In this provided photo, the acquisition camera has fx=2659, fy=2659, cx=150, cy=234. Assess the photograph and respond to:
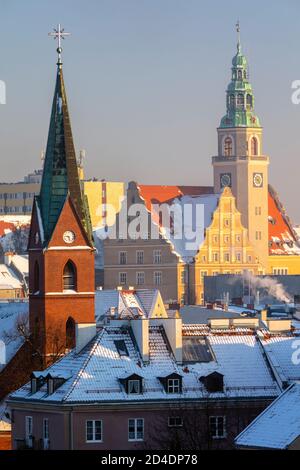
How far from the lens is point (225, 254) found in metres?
184

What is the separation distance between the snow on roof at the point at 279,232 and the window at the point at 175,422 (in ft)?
411

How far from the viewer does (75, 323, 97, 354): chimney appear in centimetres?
7038

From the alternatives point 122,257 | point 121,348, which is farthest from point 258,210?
point 121,348

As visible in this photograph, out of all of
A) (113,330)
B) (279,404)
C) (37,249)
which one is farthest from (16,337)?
(279,404)

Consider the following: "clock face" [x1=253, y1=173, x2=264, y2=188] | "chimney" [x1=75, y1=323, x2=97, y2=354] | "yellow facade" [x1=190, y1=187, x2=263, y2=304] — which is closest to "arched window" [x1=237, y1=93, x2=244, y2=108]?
"clock face" [x1=253, y1=173, x2=264, y2=188]

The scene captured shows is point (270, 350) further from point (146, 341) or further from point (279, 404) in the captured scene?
point (279, 404)

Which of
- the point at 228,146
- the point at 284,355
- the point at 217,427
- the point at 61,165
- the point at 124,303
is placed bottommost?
the point at 217,427

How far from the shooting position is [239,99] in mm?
192875

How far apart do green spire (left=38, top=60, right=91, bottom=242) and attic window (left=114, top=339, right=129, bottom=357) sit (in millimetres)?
18090

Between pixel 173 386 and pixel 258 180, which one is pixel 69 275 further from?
pixel 258 180

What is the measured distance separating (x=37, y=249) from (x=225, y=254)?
95927 mm

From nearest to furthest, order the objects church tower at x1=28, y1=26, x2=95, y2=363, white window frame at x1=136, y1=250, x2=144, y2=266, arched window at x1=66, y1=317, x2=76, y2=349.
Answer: arched window at x1=66, y1=317, x2=76, y2=349 → church tower at x1=28, y1=26, x2=95, y2=363 → white window frame at x1=136, y1=250, x2=144, y2=266

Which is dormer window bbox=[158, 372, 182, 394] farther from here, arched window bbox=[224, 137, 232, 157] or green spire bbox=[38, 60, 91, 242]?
arched window bbox=[224, 137, 232, 157]

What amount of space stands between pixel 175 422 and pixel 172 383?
59.0 inches
